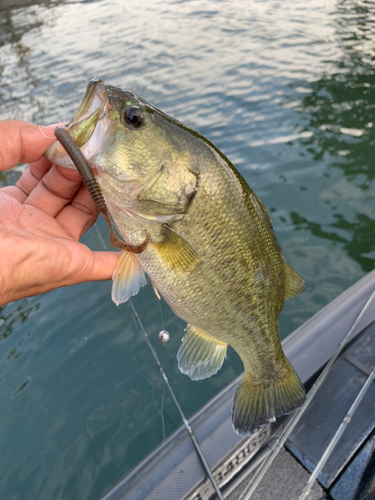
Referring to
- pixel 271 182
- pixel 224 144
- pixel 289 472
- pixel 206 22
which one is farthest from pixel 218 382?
pixel 206 22

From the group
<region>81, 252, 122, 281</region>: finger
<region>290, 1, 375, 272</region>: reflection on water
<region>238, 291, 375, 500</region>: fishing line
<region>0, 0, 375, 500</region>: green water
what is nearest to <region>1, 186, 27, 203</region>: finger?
<region>81, 252, 122, 281</region>: finger

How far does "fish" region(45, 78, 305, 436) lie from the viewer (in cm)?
166

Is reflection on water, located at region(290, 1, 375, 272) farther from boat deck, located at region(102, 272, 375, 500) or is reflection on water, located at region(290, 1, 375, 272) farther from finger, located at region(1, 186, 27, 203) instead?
finger, located at region(1, 186, 27, 203)

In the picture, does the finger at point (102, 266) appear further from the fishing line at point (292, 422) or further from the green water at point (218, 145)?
the green water at point (218, 145)

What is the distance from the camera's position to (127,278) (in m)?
1.92

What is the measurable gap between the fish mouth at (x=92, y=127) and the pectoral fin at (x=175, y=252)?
18.5 inches

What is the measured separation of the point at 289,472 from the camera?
2359 mm

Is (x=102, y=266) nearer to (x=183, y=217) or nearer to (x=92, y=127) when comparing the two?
(x=183, y=217)

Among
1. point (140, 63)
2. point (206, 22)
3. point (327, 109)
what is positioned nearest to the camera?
point (327, 109)

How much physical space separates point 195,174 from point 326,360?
1742mm

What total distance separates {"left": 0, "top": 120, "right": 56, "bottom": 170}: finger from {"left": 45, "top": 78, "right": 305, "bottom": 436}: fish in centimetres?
11

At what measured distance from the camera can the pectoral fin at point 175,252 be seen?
171 centimetres

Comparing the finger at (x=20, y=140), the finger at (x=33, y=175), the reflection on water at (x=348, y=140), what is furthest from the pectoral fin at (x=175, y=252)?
the reflection on water at (x=348, y=140)

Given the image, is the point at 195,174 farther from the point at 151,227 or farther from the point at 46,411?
the point at 46,411
